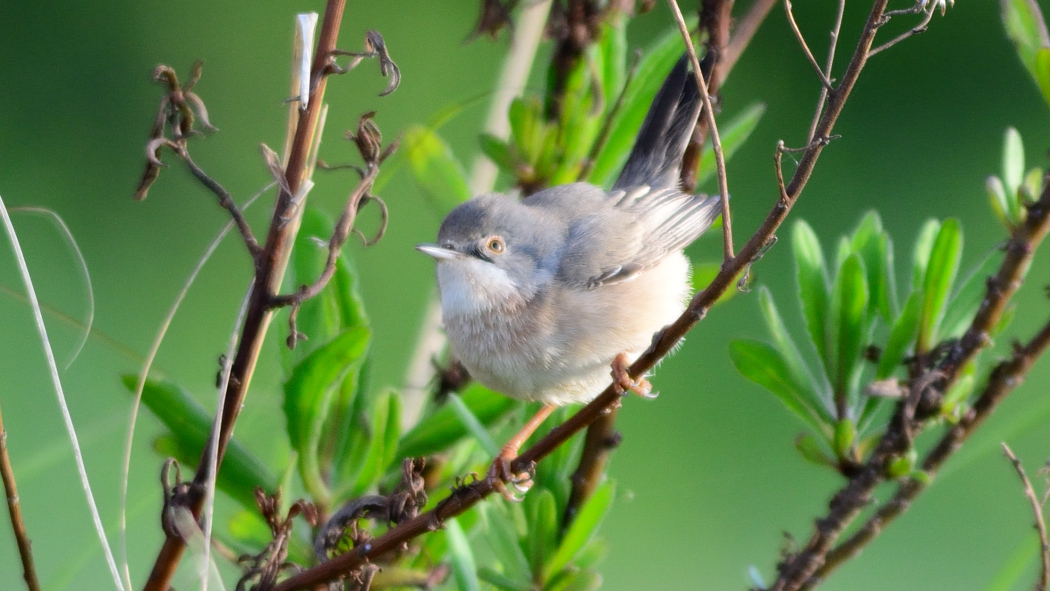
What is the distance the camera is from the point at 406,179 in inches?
163

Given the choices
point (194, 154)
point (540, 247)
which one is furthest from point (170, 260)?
point (540, 247)

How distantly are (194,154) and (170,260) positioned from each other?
1.42 feet

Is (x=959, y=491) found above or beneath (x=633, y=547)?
beneath

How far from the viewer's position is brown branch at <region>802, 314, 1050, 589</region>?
141cm

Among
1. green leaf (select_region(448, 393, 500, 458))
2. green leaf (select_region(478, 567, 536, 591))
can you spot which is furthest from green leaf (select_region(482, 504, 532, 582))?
green leaf (select_region(448, 393, 500, 458))

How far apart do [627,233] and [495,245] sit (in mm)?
301

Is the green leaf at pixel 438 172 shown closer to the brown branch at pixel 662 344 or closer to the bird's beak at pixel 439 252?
the bird's beak at pixel 439 252

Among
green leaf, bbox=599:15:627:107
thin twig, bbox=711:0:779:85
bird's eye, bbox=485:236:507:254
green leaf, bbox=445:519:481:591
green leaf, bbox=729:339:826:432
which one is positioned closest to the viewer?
green leaf, bbox=445:519:481:591

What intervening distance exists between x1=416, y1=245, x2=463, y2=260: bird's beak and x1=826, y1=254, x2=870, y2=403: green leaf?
0.84 metres

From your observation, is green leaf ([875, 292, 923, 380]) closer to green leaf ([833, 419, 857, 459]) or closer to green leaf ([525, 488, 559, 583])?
green leaf ([833, 419, 857, 459])

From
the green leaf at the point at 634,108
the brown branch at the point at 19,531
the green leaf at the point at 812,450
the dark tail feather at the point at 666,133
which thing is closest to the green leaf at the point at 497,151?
the green leaf at the point at 634,108

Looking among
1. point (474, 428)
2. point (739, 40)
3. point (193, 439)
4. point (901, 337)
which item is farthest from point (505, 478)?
point (739, 40)

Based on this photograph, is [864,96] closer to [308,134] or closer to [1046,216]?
[1046,216]

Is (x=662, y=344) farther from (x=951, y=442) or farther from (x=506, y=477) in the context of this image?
(x=951, y=442)
